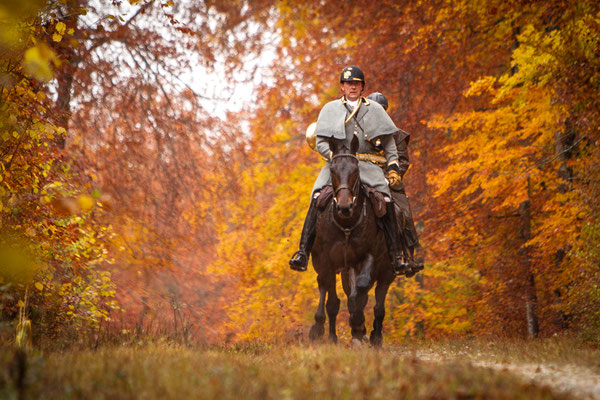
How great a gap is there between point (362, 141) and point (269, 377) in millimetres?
4620

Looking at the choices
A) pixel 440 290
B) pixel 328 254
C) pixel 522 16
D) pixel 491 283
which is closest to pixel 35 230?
pixel 328 254

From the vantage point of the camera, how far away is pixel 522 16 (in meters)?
11.3

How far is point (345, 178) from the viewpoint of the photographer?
707cm

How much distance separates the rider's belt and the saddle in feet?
1.62

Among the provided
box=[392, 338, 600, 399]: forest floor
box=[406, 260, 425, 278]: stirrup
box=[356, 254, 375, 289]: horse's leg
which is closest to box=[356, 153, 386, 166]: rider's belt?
box=[356, 254, 375, 289]: horse's leg

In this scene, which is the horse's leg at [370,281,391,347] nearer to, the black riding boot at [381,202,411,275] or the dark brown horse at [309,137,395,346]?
the dark brown horse at [309,137,395,346]

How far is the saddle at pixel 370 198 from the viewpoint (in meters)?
7.57

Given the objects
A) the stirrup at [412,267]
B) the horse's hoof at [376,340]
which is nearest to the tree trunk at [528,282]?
the stirrup at [412,267]

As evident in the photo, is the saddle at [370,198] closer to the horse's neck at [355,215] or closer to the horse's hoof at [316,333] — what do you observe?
the horse's neck at [355,215]

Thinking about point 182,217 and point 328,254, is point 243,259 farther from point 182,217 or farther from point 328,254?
point 328,254

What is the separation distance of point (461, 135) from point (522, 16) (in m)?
3.13

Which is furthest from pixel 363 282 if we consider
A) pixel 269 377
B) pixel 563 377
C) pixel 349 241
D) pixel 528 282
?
pixel 528 282

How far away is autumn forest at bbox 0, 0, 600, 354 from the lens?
24.7ft

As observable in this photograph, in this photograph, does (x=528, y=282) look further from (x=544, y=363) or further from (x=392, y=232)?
(x=544, y=363)
